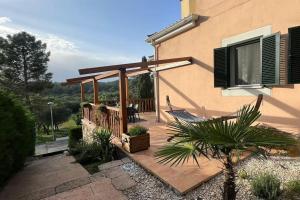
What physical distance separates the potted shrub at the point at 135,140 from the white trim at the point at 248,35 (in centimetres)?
342

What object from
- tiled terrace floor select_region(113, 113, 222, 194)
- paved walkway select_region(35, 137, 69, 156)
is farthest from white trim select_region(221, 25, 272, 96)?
paved walkway select_region(35, 137, 69, 156)

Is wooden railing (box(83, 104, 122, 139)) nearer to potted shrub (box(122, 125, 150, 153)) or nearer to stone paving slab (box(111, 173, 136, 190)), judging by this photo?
potted shrub (box(122, 125, 150, 153))

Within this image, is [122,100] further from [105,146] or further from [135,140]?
[105,146]

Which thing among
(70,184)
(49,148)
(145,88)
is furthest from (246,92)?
(49,148)

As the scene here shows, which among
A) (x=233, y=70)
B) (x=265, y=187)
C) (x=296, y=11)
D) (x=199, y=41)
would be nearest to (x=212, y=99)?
(x=233, y=70)

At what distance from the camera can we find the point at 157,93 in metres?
9.36

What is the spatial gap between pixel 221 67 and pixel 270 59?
1.52m

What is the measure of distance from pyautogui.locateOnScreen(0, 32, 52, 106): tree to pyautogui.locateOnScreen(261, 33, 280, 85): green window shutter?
25408 millimetres

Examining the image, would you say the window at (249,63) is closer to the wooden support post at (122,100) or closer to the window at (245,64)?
the window at (245,64)

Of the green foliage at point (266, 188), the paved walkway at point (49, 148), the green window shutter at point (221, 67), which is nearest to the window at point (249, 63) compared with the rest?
the green window shutter at point (221, 67)

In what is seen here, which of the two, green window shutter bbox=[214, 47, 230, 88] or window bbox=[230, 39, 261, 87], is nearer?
window bbox=[230, 39, 261, 87]

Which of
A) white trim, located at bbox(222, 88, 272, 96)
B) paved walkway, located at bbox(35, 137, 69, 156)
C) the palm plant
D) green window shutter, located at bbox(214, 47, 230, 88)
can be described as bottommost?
paved walkway, located at bbox(35, 137, 69, 156)

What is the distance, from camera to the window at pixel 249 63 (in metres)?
4.52

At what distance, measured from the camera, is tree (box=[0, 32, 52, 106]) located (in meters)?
23.3
